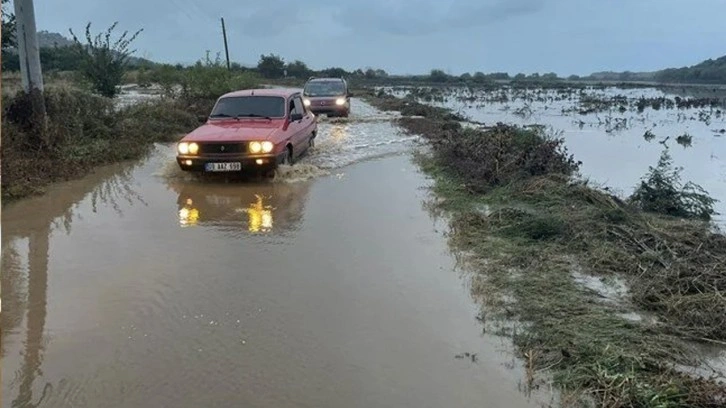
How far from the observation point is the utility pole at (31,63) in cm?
1177

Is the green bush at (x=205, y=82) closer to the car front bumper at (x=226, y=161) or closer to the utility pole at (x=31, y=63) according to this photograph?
the utility pole at (x=31, y=63)

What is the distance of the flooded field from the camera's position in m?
13.5

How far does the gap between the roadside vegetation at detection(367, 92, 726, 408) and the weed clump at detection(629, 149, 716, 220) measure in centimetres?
2

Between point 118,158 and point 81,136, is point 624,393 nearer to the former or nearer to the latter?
point 118,158

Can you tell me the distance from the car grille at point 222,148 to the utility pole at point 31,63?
3.48 metres

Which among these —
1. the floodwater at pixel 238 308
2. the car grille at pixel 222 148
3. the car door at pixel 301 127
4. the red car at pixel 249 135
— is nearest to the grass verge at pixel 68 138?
the floodwater at pixel 238 308

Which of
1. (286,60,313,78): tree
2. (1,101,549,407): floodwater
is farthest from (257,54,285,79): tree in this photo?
(1,101,549,407): floodwater

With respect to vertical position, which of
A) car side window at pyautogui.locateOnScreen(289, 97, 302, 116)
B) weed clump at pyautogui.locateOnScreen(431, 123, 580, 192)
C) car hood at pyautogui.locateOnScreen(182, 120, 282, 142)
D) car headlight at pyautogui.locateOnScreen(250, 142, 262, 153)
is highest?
car side window at pyautogui.locateOnScreen(289, 97, 302, 116)

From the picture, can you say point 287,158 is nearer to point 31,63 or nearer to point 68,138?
point 68,138

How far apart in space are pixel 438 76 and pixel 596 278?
253ft

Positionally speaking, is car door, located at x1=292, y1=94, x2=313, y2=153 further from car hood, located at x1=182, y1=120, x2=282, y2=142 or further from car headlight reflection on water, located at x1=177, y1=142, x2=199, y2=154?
car headlight reflection on water, located at x1=177, y1=142, x2=199, y2=154

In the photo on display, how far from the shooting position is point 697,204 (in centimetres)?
927

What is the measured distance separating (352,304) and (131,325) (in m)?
1.79

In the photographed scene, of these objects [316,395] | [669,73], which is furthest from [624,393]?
[669,73]
